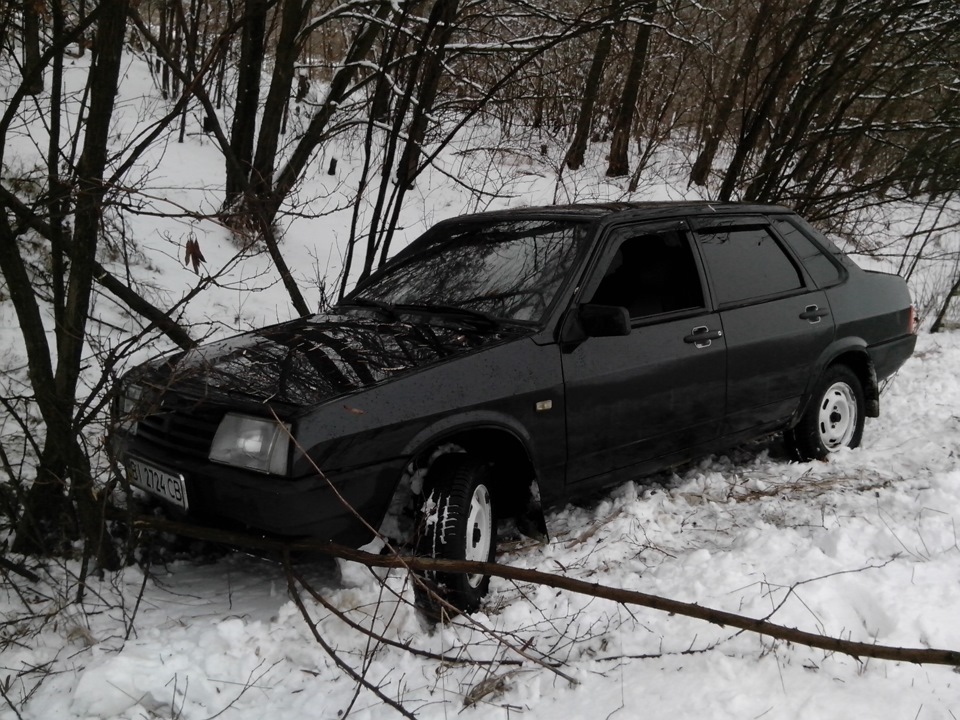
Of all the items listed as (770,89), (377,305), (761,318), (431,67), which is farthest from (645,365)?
(770,89)

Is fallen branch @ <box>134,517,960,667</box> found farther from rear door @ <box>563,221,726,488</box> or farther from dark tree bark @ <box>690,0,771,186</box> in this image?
dark tree bark @ <box>690,0,771,186</box>

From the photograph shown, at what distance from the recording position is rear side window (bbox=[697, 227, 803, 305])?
13.8 feet

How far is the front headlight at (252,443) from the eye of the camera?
8.70 ft

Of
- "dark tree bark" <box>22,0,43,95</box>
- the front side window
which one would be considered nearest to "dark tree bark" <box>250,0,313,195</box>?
"dark tree bark" <box>22,0,43,95</box>

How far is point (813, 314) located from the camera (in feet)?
15.2

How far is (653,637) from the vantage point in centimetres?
273

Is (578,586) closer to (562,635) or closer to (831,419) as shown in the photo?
(562,635)

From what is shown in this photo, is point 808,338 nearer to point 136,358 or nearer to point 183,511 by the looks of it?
point 183,511

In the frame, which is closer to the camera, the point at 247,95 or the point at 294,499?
the point at 294,499

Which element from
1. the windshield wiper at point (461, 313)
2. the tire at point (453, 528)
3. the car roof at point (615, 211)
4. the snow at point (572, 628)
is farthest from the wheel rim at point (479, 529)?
the car roof at point (615, 211)

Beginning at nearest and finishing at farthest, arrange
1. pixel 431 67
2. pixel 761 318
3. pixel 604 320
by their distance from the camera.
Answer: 1. pixel 604 320
2. pixel 761 318
3. pixel 431 67

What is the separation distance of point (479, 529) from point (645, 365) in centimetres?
118

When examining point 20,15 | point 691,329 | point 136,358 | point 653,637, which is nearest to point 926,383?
point 691,329

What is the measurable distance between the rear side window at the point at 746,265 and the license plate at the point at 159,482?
2.82 m
